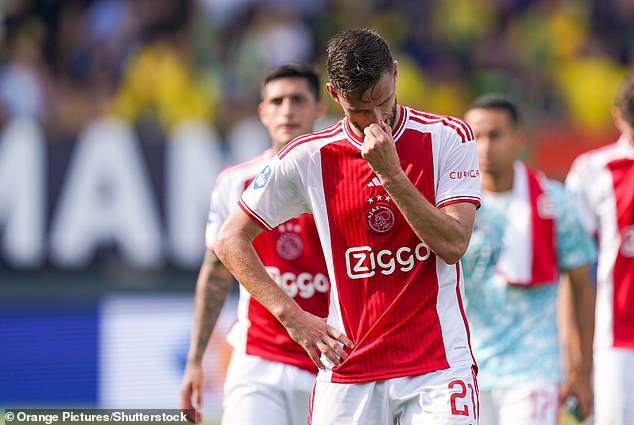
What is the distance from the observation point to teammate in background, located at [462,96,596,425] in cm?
626

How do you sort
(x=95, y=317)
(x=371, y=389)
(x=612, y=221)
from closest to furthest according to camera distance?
(x=371, y=389) → (x=612, y=221) → (x=95, y=317)

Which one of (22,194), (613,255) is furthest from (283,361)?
(22,194)

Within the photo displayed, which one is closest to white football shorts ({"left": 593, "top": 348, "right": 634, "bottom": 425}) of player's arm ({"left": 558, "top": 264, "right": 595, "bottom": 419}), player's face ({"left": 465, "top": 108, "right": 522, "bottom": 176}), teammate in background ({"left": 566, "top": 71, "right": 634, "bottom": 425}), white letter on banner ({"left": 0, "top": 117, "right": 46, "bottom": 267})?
teammate in background ({"left": 566, "top": 71, "right": 634, "bottom": 425})

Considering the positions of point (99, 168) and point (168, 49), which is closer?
point (99, 168)

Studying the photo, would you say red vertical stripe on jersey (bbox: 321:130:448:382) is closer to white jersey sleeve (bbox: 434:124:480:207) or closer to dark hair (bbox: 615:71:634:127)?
white jersey sleeve (bbox: 434:124:480:207)

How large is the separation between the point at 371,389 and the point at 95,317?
8071 mm

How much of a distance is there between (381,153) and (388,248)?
1.59 feet

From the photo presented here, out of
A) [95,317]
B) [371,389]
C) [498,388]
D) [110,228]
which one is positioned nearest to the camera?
[371,389]

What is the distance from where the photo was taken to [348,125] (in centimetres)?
450

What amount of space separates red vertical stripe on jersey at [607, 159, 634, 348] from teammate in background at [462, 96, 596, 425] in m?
0.30

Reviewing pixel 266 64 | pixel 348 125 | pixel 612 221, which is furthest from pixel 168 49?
pixel 348 125

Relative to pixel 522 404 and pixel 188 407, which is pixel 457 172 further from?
pixel 188 407

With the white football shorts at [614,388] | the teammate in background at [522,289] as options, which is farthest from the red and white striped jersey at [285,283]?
the white football shorts at [614,388]

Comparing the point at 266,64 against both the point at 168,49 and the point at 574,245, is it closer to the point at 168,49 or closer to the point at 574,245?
the point at 168,49
